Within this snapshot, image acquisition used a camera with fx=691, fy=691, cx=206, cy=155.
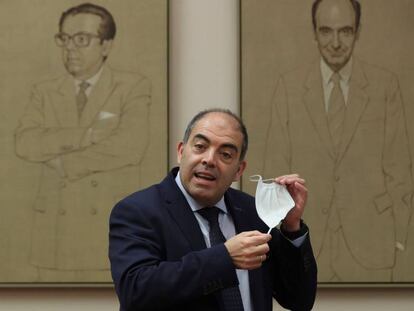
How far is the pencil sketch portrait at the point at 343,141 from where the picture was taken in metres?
4.00

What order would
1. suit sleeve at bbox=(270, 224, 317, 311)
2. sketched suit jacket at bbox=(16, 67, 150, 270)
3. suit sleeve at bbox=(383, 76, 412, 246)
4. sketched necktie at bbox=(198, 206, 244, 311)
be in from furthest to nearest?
suit sleeve at bbox=(383, 76, 412, 246) → sketched suit jacket at bbox=(16, 67, 150, 270) → suit sleeve at bbox=(270, 224, 317, 311) → sketched necktie at bbox=(198, 206, 244, 311)

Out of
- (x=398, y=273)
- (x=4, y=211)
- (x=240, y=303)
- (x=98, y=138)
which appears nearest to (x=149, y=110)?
(x=98, y=138)

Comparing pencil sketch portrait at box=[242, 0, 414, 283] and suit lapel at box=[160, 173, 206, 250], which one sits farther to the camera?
pencil sketch portrait at box=[242, 0, 414, 283]

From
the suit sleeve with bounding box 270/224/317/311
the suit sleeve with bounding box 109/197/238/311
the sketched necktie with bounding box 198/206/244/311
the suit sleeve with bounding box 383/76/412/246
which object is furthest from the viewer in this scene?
the suit sleeve with bounding box 383/76/412/246

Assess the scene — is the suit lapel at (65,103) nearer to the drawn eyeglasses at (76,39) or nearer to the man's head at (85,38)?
the man's head at (85,38)

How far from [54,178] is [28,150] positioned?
22cm

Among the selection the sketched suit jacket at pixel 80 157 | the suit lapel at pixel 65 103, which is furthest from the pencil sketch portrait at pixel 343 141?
the suit lapel at pixel 65 103

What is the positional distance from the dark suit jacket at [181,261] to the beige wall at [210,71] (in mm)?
1595

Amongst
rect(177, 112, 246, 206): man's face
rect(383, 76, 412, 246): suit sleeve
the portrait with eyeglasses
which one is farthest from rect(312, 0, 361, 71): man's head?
rect(177, 112, 246, 206): man's face

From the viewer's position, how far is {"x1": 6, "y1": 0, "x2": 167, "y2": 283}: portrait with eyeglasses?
391cm

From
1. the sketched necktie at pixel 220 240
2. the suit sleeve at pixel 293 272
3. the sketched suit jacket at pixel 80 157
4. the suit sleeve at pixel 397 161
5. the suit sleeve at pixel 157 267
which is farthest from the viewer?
the suit sleeve at pixel 397 161

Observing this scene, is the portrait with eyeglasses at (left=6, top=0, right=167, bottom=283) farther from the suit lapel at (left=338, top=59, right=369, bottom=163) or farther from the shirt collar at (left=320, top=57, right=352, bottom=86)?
the suit lapel at (left=338, top=59, right=369, bottom=163)

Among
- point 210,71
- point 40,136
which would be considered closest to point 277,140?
point 210,71

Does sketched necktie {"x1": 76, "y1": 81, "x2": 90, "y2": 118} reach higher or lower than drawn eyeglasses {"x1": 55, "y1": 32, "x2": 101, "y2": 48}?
lower
